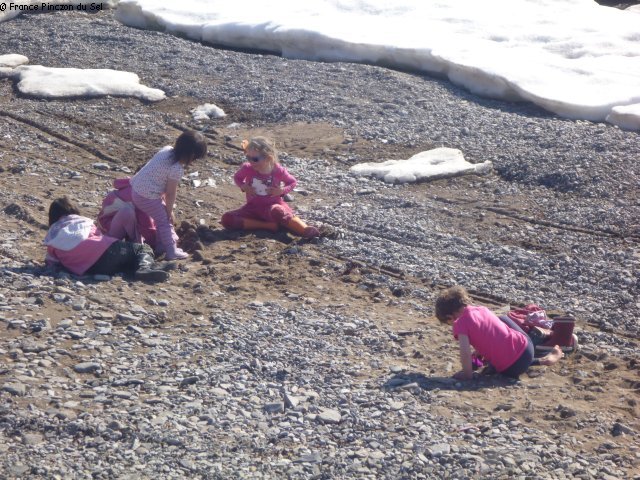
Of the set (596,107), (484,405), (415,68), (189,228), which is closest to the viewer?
(484,405)

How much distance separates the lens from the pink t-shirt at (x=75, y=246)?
759 centimetres

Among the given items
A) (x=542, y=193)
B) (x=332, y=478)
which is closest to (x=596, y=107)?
(x=542, y=193)

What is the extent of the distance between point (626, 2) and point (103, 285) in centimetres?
1757

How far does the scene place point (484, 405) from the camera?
5980 mm

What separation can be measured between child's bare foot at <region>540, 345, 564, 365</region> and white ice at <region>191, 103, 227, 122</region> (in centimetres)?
709

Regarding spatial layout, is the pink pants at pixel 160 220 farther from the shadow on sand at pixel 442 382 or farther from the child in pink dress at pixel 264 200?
the shadow on sand at pixel 442 382

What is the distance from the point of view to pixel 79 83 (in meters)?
13.7

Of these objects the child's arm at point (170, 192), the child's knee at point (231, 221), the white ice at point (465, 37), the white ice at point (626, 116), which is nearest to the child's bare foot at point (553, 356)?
the child's arm at point (170, 192)

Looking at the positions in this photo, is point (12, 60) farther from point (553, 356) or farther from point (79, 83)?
point (553, 356)

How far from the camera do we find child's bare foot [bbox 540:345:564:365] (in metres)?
6.76

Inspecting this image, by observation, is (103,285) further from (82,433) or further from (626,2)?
(626,2)

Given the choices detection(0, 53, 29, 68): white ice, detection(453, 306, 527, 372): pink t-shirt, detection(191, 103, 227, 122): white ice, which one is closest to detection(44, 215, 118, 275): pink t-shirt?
detection(453, 306, 527, 372): pink t-shirt

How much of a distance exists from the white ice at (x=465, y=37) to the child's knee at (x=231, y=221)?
230 inches

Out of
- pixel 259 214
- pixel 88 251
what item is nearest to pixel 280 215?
pixel 259 214
